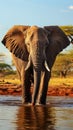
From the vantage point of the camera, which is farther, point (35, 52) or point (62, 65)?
point (62, 65)

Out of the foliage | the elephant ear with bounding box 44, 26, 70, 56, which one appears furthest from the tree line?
the elephant ear with bounding box 44, 26, 70, 56

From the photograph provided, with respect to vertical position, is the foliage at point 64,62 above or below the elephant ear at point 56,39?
below

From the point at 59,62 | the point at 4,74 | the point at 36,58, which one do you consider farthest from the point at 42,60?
the point at 4,74

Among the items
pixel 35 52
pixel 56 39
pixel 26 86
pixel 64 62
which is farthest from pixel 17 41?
pixel 64 62

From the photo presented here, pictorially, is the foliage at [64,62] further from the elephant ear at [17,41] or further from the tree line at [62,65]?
the elephant ear at [17,41]

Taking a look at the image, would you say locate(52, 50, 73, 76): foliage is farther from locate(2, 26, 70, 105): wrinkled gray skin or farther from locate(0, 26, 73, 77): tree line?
locate(2, 26, 70, 105): wrinkled gray skin

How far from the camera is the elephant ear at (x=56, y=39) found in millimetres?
18584

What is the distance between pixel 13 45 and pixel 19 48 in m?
0.44

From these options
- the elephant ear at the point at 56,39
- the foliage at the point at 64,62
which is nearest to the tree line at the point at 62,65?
the foliage at the point at 64,62

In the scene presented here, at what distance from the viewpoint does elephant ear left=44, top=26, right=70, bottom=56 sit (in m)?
18.6

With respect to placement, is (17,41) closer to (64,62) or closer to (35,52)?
(35,52)

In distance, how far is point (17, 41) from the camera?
18.6 m

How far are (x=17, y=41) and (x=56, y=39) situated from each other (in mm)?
1537

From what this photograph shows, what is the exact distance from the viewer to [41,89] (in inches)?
697
